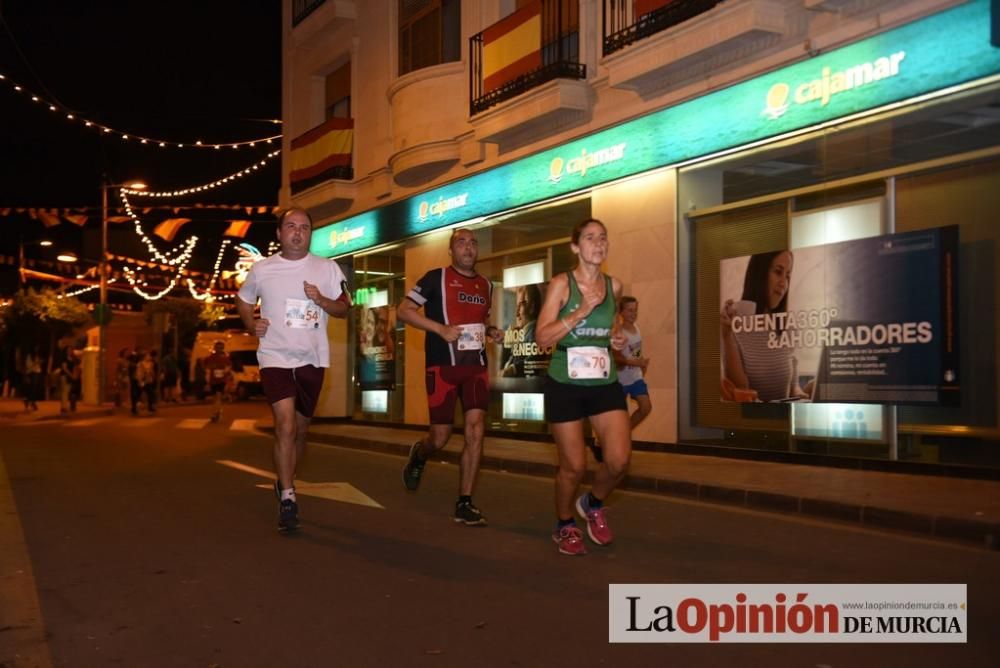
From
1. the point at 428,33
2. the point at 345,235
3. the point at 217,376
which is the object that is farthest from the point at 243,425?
the point at 428,33

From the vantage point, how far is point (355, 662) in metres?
4.09

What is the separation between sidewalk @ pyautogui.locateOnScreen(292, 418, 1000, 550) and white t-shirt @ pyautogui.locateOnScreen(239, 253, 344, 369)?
12.7 ft

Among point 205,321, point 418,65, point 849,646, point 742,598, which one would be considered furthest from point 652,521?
point 205,321

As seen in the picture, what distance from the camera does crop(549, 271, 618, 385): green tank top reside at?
6.12m

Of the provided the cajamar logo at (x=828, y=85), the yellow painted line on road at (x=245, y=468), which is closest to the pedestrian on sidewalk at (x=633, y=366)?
the cajamar logo at (x=828, y=85)

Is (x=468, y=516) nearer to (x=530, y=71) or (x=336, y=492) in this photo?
(x=336, y=492)

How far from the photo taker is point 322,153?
22812 mm

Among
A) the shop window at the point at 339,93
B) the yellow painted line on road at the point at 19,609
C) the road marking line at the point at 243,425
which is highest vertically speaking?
the shop window at the point at 339,93

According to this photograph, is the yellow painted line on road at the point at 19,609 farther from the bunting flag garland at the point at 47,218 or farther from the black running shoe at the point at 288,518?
the bunting flag garland at the point at 47,218

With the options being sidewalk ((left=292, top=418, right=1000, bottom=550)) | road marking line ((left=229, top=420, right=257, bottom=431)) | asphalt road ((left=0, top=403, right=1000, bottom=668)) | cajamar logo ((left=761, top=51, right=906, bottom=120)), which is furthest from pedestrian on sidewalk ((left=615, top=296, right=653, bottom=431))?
road marking line ((left=229, top=420, right=257, bottom=431))

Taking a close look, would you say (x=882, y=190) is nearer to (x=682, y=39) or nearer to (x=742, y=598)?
(x=682, y=39)

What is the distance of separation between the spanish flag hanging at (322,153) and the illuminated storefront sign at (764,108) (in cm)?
458

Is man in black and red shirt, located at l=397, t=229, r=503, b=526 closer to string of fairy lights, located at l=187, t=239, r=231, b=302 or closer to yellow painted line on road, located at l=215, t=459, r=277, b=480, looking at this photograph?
yellow painted line on road, located at l=215, t=459, r=277, b=480

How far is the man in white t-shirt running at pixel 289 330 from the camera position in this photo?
23.6 feet
